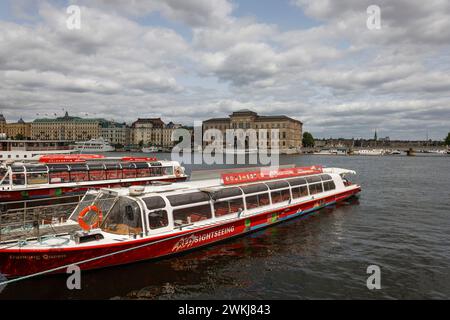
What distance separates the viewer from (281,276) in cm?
1411

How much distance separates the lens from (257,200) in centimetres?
1973

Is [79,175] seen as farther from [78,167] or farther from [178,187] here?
[178,187]

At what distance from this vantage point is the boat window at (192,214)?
15.4 metres

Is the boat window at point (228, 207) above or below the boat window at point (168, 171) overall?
below

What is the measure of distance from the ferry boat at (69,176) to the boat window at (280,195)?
17981 mm

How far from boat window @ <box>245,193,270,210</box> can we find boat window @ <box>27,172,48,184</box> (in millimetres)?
19862

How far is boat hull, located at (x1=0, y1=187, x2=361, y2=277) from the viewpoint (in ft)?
38.9

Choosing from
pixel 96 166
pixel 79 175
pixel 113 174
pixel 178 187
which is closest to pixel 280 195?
pixel 178 187

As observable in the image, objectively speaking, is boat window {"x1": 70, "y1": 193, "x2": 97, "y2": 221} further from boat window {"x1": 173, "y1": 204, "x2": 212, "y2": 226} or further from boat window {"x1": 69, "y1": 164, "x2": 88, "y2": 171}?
boat window {"x1": 69, "y1": 164, "x2": 88, "y2": 171}

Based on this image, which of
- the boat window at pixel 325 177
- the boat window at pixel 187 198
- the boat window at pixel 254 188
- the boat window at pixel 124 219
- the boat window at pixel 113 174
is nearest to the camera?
the boat window at pixel 124 219

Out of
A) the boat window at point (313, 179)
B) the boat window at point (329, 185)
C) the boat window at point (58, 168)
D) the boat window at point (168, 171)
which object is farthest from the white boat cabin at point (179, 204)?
the boat window at point (168, 171)

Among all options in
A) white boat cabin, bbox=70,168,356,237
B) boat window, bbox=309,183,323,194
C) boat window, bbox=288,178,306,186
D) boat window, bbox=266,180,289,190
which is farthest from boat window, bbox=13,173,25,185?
boat window, bbox=309,183,323,194

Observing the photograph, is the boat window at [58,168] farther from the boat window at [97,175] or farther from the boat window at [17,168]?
the boat window at [97,175]
